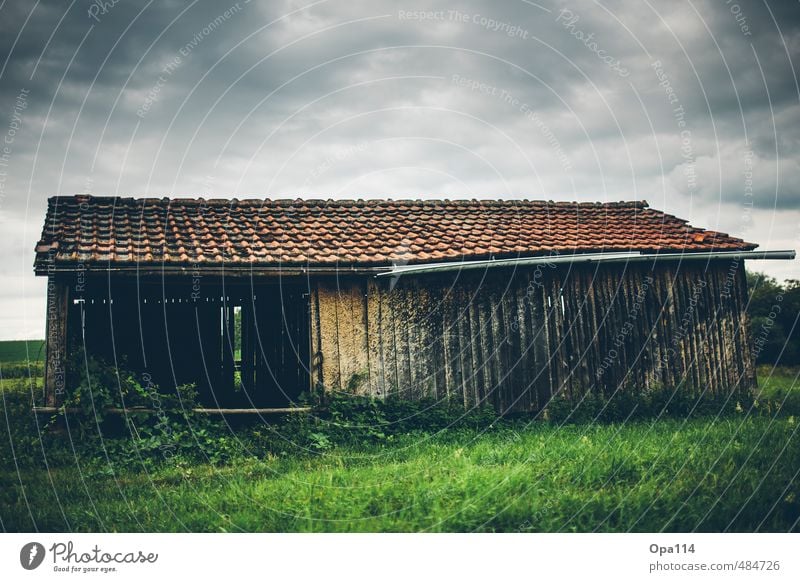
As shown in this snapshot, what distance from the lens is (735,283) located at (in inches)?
432

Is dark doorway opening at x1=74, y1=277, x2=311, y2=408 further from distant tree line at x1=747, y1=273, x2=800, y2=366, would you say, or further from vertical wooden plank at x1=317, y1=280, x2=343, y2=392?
distant tree line at x1=747, y1=273, x2=800, y2=366

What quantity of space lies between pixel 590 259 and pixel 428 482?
231 inches

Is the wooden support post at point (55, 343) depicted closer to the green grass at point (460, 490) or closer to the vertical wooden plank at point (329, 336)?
the green grass at point (460, 490)

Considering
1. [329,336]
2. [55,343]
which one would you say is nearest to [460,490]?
[329,336]

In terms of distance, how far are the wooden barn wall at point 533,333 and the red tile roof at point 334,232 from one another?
0.50 metres

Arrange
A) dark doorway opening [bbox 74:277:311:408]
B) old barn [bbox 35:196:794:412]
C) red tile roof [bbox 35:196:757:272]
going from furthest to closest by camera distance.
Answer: dark doorway opening [bbox 74:277:311:408] → old barn [bbox 35:196:794:412] → red tile roof [bbox 35:196:757:272]

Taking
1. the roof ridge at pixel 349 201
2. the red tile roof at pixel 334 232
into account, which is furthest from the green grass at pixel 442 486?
the roof ridge at pixel 349 201

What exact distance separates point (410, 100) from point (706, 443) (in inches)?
242

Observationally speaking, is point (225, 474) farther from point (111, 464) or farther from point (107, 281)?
point (107, 281)

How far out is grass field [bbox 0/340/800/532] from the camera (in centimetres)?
474

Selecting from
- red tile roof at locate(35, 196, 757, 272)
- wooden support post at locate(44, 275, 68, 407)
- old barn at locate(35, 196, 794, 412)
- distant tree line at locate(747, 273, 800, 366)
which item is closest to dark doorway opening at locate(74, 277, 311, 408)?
old barn at locate(35, 196, 794, 412)

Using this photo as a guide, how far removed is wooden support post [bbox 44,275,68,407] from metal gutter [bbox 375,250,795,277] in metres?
4.83

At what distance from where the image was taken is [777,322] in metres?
17.1

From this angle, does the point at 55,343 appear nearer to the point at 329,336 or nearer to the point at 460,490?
the point at 329,336
